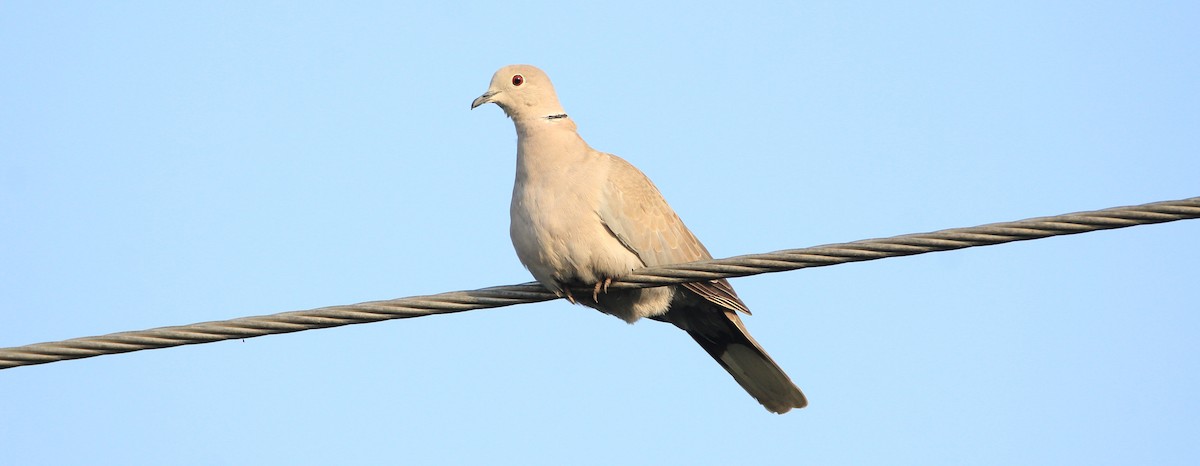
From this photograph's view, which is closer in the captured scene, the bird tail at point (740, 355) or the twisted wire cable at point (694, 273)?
the twisted wire cable at point (694, 273)

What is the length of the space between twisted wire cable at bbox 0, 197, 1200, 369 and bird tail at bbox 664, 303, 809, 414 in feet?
4.26

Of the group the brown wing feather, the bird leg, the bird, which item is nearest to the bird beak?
the bird

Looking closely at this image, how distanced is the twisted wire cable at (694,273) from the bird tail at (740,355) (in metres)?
1.30

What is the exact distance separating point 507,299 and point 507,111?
4.73 feet

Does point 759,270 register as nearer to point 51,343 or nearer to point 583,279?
point 583,279

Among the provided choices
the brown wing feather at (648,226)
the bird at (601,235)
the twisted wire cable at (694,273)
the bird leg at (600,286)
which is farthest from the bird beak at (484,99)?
the twisted wire cable at (694,273)

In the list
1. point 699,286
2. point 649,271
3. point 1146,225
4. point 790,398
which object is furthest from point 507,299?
point 1146,225

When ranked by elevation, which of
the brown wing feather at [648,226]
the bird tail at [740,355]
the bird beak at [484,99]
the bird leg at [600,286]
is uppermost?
the bird beak at [484,99]

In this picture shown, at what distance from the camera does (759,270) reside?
4.46 meters

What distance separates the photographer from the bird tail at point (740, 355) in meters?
6.12

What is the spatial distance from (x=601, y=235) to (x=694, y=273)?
96 cm

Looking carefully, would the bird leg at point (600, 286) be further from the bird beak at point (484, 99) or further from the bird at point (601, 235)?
the bird beak at point (484, 99)

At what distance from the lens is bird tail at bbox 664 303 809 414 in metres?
6.12

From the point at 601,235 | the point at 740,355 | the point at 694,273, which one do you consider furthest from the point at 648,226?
the point at 694,273
